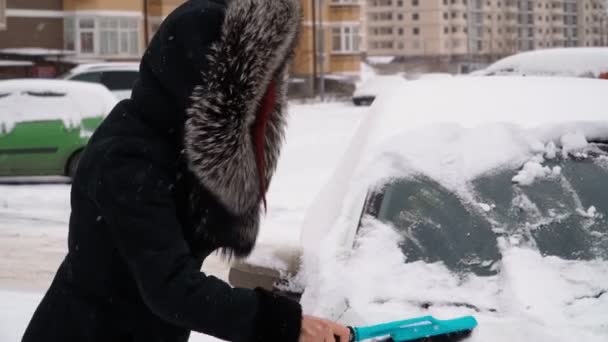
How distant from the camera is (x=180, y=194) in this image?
1.95 metres

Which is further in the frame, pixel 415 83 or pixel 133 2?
pixel 133 2

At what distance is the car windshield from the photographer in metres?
2.89

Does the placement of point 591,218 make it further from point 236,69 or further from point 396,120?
point 236,69

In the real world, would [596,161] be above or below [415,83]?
below

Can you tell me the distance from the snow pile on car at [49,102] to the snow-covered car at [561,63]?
22.2ft

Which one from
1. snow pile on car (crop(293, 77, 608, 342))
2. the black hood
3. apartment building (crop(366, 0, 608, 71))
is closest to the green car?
snow pile on car (crop(293, 77, 608, 342))

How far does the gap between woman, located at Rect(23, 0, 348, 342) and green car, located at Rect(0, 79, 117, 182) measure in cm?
1095

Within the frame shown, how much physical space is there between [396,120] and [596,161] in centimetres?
71

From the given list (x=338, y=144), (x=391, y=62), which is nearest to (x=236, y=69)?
(x=338, y=144)

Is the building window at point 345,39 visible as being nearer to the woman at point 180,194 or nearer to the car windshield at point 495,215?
the car windshield at point 495,215

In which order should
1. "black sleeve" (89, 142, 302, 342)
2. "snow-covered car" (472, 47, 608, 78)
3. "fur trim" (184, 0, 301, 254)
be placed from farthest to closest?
"snow-covered car" (472, 47, 608, 78), "fur trim" (184, 0, 301, 254), "black sleeve" (89, 142, 302, 342)

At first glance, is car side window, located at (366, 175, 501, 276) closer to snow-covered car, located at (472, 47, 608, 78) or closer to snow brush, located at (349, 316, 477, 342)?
snow brush, located at (349, 316, 477, 342)

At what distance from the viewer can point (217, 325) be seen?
6.02 ft

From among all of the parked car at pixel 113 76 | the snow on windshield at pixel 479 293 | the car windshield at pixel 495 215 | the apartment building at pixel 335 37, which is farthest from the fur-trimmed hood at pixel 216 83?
the apartment building at pixel 335 37
